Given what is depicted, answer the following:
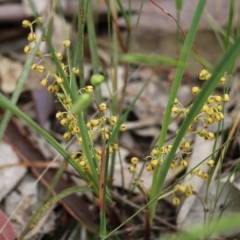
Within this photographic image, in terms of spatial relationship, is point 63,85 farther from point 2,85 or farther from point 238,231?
point 2,85

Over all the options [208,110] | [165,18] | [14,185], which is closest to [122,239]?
[14,185]

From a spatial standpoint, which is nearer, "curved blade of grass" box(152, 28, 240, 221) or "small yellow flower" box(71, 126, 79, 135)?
"curved blade of grass" box(152, 28, 240, 221)

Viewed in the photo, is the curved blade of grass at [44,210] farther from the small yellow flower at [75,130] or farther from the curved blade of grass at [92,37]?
the curved blade of grass at [92,37]

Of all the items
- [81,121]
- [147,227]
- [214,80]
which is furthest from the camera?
[147,227]

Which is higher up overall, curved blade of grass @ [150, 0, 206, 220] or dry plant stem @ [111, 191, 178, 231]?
curved blade of grass @ [150, 0, 206, 220]

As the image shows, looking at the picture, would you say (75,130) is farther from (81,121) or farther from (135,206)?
(135,206)

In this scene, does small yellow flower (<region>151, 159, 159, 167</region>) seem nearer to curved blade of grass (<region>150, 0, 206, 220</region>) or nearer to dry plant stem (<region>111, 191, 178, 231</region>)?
curved blade of grass (<region>150, 0, 206, 220</region>)

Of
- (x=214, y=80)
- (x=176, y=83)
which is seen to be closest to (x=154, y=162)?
(x=176, y=83)

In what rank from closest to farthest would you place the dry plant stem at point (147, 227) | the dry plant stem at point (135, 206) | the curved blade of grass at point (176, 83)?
the curved blade of grass at point (176, 83) → the dry plant stem at point (147, 227) → the dry plant stem at point (135, 206)

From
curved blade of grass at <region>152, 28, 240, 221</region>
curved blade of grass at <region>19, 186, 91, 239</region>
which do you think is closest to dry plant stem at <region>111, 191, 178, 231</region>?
curved blade of grass at <region>19, 186, 91, 239</region>

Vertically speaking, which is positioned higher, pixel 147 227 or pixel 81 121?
pixel 81 121

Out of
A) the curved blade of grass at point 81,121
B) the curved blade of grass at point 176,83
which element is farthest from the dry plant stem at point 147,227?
the curved blade of grass at point 81,121
